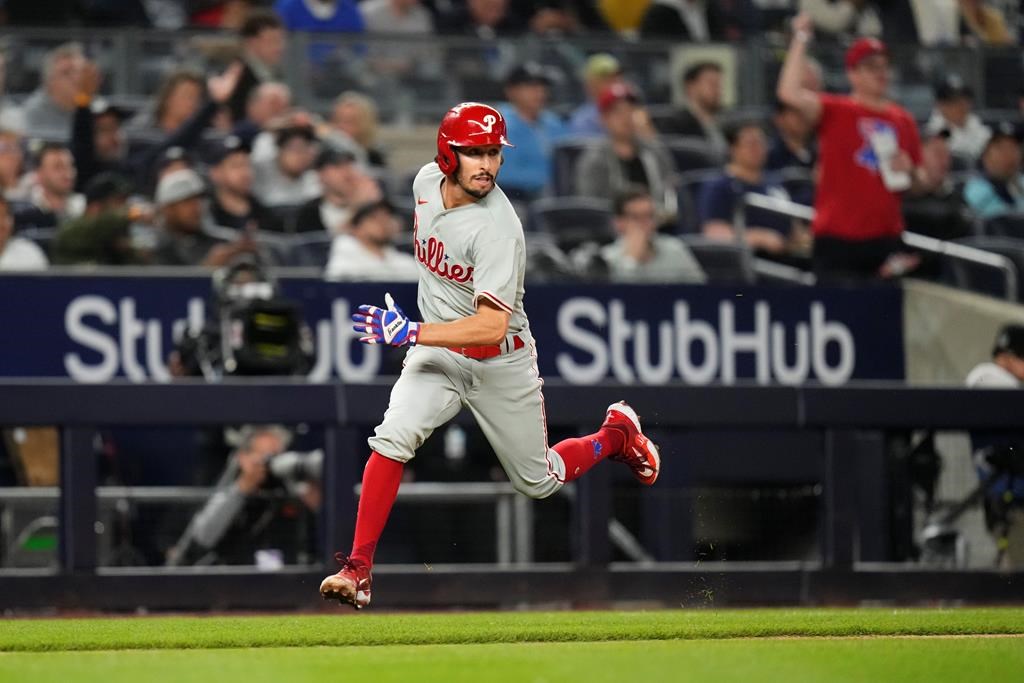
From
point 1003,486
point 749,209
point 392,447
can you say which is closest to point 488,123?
point 392,447

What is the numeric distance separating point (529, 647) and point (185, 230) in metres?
4.79

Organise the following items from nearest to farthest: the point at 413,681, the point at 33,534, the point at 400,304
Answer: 1. the point at 413,681
2. the point at 33,534
3. the point at 400,304

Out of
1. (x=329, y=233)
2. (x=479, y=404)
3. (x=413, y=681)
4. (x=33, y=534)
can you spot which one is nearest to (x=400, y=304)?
(x=329, y=233)

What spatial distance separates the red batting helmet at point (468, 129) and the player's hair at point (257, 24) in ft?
19.0

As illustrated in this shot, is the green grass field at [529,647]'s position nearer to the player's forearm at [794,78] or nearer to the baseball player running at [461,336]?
the baseball player running at [461,336]

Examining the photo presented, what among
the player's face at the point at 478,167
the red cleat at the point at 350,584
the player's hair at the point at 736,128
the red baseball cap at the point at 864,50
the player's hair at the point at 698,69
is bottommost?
the red cleat at the point at 350,584

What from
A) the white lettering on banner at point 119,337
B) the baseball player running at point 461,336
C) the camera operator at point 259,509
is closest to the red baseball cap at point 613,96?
the white lettering on banner at point 119,337

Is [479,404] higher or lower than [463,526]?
higher

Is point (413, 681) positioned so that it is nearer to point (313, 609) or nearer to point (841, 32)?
point (313, 609)

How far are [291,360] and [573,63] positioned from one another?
421 centimetres

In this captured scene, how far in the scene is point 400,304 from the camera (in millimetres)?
10273

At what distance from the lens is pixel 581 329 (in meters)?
10.6

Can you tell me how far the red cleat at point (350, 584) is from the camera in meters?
6.21

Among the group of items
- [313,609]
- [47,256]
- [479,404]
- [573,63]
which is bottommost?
[313,609]
